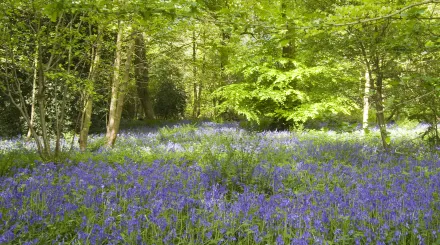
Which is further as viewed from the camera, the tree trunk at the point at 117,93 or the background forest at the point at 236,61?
the tree trunk at the point at 117,93

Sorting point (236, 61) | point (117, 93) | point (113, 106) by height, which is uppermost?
point (236, 61)

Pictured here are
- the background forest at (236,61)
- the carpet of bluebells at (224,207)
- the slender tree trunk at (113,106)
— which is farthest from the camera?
the slender tree trunk at (113,106)

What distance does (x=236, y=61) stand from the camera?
14203 mm

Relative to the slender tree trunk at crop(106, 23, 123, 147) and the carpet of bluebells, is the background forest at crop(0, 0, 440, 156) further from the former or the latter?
the carpet of bluebells

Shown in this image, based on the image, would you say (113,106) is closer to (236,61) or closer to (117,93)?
(117,93)

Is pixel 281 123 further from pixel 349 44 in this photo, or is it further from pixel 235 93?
pixel 349 44

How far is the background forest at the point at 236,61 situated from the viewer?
287 centimetres

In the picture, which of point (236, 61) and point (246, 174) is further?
point (236, 61)

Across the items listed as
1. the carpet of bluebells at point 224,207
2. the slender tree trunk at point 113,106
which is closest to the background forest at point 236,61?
the slender tree trunk at point 113,106

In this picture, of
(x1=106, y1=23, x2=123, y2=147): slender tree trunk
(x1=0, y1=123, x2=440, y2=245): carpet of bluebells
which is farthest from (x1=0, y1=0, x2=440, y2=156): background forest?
(x1=0, y1=123, x2=440, y2=245): carpet of bluebells

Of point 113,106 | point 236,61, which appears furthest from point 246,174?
point 236,61

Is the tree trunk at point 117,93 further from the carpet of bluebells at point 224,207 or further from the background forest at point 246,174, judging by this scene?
the carpet of bluebells at point 224,207

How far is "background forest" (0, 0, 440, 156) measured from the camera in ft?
9.41

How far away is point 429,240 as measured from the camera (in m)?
3.26
